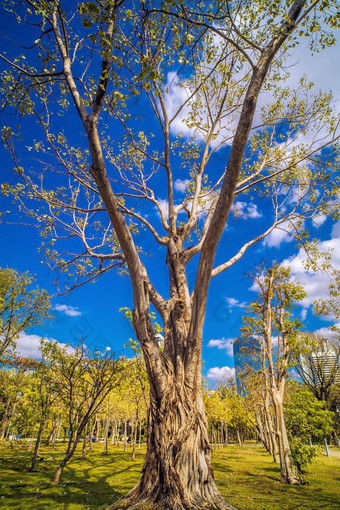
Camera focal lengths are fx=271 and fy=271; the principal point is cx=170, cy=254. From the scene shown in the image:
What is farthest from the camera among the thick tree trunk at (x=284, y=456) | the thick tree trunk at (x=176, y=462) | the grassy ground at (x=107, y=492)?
the thick tree trunk at (x=284, y=456)

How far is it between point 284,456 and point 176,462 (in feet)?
30.2

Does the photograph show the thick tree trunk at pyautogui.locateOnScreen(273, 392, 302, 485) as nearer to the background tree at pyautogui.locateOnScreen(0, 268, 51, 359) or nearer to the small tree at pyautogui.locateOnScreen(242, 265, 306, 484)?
the small tree at pyautogui.locateOnScreen(242, 265, 306, 484)

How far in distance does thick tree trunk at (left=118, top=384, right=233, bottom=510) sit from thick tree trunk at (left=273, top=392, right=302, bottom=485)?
817 centimetres

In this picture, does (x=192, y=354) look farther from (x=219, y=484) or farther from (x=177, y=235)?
(x=219, y=484)

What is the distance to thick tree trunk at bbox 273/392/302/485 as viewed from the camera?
420 inches

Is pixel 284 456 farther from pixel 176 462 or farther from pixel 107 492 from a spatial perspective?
pixel 176 462

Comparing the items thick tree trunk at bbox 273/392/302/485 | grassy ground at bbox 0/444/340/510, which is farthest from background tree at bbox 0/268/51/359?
thick tree trunk at bbox 273/392/302/485

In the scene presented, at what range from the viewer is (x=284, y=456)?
35.9 feet

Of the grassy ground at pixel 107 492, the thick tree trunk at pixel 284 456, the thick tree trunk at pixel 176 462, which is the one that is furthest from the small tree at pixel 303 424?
the thick tree trunk at pixel 176 462

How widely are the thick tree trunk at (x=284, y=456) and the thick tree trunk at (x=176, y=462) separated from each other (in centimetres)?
817

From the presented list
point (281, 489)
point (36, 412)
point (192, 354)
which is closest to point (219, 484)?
point (281, 489)

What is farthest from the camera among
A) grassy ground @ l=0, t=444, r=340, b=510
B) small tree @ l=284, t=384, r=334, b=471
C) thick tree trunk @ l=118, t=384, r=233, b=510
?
small tree @ l=284, t=384, r=334, b=471

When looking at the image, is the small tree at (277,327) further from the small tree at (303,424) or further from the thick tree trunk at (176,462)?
the thick tree trunk at (176,462)

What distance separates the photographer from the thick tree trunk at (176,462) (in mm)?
4215
